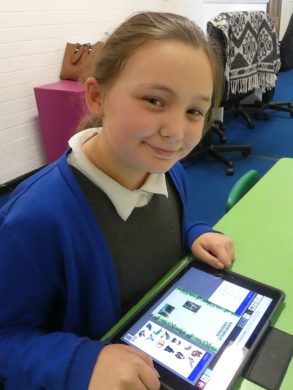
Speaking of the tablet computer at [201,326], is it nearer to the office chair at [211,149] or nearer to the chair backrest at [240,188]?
the chair backrest at [240,188]

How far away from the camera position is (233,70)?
260cm

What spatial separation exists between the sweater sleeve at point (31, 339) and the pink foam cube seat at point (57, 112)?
6.68 feet

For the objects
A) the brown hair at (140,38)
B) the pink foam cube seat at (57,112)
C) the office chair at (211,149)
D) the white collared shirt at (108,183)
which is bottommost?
the office chair at (211,149)

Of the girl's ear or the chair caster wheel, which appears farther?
the chair caster wheel

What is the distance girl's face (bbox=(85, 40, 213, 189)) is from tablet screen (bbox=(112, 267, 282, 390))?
0.25 m

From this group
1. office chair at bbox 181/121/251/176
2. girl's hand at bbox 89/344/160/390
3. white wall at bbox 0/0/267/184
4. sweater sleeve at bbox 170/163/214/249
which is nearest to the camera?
girl's hand at bbox 89/344/160/390

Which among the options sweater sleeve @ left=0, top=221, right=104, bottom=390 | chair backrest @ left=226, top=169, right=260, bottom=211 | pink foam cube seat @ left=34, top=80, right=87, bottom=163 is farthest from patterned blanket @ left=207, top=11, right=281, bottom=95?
sweater sleeve @ left=0, top=221, right=104, bottom=390

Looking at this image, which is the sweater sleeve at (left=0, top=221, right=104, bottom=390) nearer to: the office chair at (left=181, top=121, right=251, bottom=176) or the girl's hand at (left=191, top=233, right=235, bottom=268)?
the girl's hand at (left=191, top=233, right=235, bottom=268)

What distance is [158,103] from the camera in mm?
621

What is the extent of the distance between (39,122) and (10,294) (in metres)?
2.46

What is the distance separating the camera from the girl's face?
1.99 ft

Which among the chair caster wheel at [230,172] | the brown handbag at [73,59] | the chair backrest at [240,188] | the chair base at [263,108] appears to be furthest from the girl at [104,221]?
the chair base at [263,108]

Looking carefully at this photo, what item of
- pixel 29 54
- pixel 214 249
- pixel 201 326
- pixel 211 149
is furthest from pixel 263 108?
pixel 201 326

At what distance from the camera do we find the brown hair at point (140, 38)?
2.14ft
